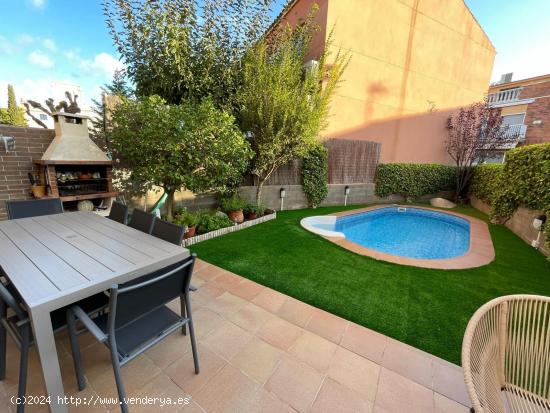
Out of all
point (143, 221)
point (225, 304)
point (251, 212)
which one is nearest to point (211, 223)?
point (251, 212)

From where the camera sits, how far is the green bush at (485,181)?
840 centimetres

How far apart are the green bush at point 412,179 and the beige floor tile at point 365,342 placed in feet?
27.0

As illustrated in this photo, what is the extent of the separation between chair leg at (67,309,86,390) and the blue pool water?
18.2 ft

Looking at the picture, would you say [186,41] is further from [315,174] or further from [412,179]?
Answer: [412,179]

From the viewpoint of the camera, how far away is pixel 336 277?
361 cm

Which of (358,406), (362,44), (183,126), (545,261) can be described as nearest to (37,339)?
(358,406)

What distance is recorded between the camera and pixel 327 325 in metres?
2.57

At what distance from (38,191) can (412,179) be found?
11.6 meters

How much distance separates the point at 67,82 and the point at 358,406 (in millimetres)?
33700

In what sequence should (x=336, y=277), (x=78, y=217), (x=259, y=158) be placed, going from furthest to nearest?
(x=259, y=158) → (x=336, y=277) → (x=78, y=217)

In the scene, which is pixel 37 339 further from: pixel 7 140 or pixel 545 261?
pixel 545 261

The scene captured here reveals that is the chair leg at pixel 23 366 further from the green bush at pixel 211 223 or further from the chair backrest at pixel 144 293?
the green bush at pixel 211 223

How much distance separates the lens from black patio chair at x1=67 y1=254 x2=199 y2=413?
1.40 m

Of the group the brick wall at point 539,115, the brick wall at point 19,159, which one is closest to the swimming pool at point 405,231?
the brick wall at point 19,159
